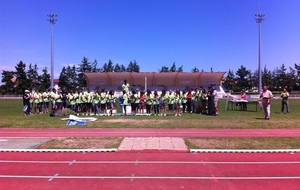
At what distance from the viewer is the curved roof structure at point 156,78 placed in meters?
67.1

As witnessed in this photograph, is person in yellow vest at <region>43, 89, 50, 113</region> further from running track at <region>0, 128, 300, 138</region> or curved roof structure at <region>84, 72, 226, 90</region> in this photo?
curved roof structure at <region>84, 72, 226, 90</region>

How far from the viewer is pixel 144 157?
8461 millimetres

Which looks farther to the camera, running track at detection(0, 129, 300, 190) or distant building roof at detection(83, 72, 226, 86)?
distant building roof at detection(83, 72, 226, 86)

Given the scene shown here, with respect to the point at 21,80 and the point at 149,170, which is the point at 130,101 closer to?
the point at 149,170

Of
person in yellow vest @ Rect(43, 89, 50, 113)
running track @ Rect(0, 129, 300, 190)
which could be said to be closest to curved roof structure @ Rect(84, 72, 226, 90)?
person in yellow vest @ Rect(43, 89, 50, 113)

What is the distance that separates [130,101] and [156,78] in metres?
48.4

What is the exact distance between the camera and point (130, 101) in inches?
846

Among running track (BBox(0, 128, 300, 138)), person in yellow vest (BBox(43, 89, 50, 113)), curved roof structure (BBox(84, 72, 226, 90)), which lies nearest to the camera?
running track (BBox(0, 128, 300, 138))

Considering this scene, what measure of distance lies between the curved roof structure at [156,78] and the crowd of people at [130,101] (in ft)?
145

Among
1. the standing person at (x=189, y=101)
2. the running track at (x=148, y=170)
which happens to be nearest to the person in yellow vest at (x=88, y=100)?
the standing person at (x=189, y=101)

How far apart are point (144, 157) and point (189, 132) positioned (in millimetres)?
4691

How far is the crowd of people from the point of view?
2064cm

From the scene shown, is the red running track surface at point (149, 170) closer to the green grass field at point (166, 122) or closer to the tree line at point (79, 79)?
the green grass field at point (166, 122)

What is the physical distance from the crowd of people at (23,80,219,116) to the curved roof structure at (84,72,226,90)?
145 ft
